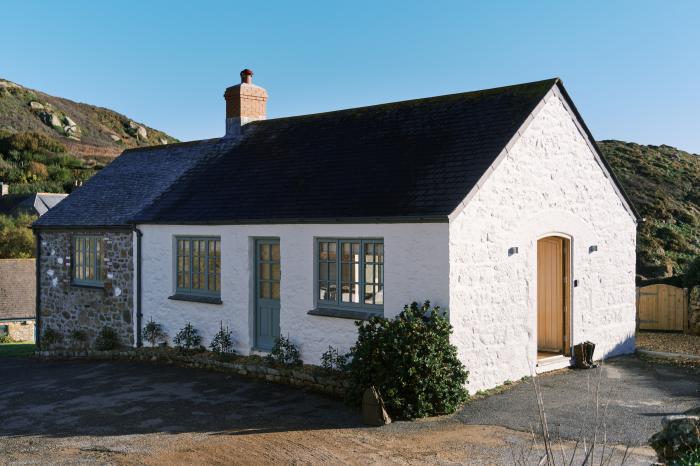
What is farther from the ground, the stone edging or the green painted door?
the green painted door

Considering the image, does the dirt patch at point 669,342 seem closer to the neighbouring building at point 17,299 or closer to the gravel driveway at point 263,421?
the gravel driveway at point 263,421

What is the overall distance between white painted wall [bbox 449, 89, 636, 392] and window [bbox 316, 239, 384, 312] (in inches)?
60.5

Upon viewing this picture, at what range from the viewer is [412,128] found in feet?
44.7

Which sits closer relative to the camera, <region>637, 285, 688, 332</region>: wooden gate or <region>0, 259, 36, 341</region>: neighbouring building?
<region>637, 285, 688, 332</region>: wooden gate

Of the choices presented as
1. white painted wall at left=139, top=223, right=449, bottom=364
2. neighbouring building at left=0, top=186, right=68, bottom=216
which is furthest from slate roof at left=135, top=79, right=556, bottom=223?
neighbouring building at left=0, top=186, right=68, bottom=216

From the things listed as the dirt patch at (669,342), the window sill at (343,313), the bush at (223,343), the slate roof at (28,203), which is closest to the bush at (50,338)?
the bush at (223,343)

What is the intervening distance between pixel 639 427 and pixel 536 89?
21.0 ft

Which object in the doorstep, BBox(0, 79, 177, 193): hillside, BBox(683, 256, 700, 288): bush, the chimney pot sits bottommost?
the doorstep

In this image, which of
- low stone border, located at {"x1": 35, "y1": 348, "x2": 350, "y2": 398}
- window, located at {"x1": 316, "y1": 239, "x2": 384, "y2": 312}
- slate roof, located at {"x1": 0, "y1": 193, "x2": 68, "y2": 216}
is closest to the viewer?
low stone border, located at {"x1": 35, "y1": 348, "x2": 350, "y2": 398}

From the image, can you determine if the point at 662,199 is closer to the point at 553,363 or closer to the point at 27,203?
the point at 553,363

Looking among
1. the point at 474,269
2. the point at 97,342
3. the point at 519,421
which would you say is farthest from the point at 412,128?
the point at 97,342

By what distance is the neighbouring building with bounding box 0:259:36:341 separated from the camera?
33844mm

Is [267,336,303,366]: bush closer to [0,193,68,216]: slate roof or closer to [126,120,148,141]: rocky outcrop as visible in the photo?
[0,193,68,216]: slate roof

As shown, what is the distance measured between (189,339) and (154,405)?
3.79 metres
